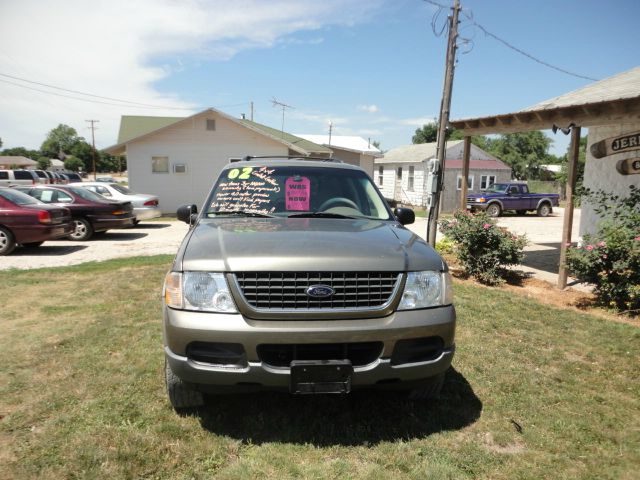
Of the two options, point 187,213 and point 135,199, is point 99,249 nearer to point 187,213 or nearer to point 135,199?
point 135,199

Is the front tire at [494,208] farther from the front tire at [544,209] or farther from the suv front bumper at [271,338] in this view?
the suv front bumper at [271,338]

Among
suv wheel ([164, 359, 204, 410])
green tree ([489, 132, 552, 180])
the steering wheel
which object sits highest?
green tree ([489, 132, 552, 180])

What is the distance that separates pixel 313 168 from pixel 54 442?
9.87ft

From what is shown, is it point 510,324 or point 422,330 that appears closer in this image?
point 422,330

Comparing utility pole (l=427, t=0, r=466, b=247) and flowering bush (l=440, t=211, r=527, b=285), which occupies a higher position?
utility pole (l=427, t=0, r=466, b=247)

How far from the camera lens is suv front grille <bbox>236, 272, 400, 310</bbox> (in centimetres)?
268

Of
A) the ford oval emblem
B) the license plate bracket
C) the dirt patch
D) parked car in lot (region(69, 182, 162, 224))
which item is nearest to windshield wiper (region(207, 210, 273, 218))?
the ford oval emblem

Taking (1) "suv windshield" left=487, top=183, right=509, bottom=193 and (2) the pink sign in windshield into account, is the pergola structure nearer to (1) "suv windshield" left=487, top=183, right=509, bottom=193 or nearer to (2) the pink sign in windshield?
(2) the pink sign in windshield

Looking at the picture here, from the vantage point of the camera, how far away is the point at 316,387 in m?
2.66

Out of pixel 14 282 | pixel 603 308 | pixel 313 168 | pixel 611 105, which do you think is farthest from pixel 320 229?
pixel 14 282

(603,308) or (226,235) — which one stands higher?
(226,235)

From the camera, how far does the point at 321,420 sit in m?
3.21

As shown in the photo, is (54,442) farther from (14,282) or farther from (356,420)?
(14,282)

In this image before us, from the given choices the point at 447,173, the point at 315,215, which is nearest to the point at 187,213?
the point at 315,215
